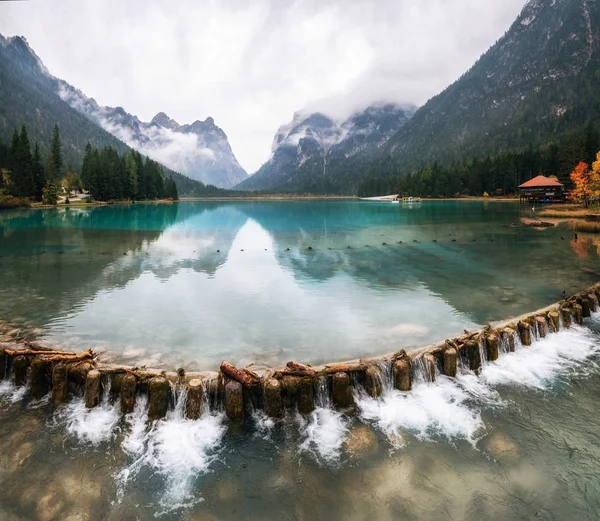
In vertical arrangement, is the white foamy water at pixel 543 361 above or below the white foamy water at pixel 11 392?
below

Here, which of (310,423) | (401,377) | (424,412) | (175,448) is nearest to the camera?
(175,448)

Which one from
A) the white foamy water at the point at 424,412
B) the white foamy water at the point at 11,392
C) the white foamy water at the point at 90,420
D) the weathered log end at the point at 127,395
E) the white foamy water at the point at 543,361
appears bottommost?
the white foamy water at the point at 543,361

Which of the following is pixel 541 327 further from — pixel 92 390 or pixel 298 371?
pixel 92 390

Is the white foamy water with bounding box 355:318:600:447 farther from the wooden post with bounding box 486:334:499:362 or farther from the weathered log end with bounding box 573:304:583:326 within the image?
the weathered log end with bounding box 573:304:583:326

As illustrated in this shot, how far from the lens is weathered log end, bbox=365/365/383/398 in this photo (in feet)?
42.3

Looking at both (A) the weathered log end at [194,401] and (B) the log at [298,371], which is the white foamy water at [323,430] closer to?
(B) the log at [298,371]

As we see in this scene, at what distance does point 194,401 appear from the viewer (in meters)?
11.8

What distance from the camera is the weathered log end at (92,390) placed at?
12.2 meters

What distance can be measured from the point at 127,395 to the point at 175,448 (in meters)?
2.61

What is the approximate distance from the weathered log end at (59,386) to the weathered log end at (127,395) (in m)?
2.14

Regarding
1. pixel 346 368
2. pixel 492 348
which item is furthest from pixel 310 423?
pixel 492 348

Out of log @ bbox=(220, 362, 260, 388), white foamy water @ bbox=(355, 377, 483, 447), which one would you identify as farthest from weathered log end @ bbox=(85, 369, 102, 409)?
white foamy water @ bbox=(355, 377, 483, 447)

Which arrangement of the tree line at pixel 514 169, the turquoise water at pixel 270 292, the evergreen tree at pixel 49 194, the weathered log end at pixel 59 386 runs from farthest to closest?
the evergreen tree at pixel 49 194
the tree line at pixel 514 169
the turquoise water at pixel 270 292
the weathered log end at pixel 59 386

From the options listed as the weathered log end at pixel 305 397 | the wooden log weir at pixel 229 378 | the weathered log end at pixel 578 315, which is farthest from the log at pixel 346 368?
the weathered log end at pixel 578 315
